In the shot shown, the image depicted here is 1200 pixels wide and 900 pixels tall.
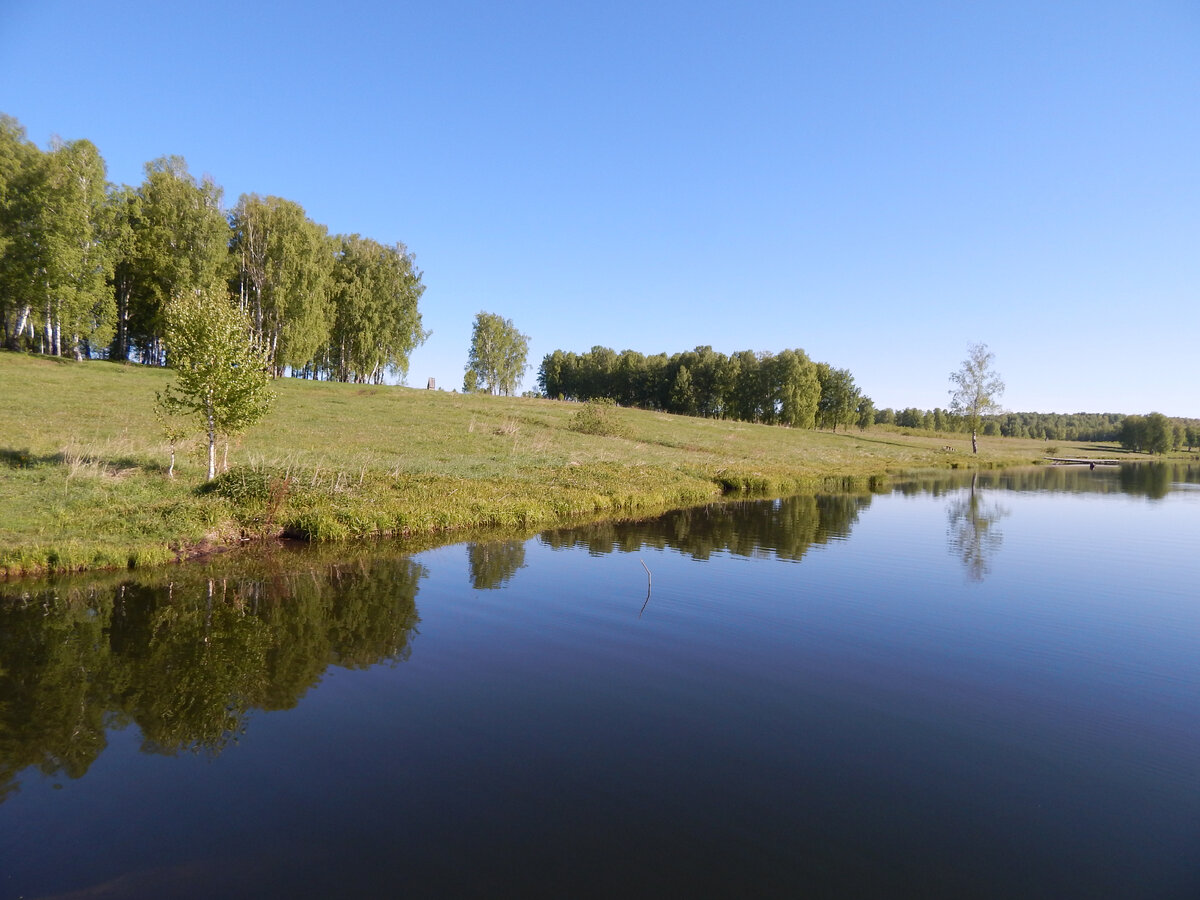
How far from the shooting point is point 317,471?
2386 centimetres

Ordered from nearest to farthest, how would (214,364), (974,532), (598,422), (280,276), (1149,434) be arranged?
(214,364) → (974,532) → (598,422) → (280,276) → (1149,434)

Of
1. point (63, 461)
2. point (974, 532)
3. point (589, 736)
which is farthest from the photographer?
point (974, 532)

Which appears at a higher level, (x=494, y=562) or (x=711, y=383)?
(x=711, y=383)

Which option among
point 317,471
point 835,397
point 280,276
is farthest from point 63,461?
point 835,397

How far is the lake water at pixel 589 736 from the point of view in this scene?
6.54 metres

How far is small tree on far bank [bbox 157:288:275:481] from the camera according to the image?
21.3m

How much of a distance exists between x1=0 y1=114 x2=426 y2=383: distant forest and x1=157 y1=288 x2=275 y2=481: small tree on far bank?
94.8ft

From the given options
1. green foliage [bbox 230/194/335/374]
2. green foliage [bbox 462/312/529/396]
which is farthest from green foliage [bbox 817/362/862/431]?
green foliage [bbox 230/194/335/374]

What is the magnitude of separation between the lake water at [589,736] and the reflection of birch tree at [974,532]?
3206 mm

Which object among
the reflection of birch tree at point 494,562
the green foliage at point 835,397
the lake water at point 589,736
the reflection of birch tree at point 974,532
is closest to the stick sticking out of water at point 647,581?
the lake water at point 589,736

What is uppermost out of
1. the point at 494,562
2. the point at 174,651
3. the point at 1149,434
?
the point at 1149,434

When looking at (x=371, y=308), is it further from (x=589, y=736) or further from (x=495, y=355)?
(x=589, y=736)

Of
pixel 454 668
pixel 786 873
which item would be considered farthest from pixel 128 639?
pixel 786 873

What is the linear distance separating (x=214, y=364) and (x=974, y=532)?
30143 mm
